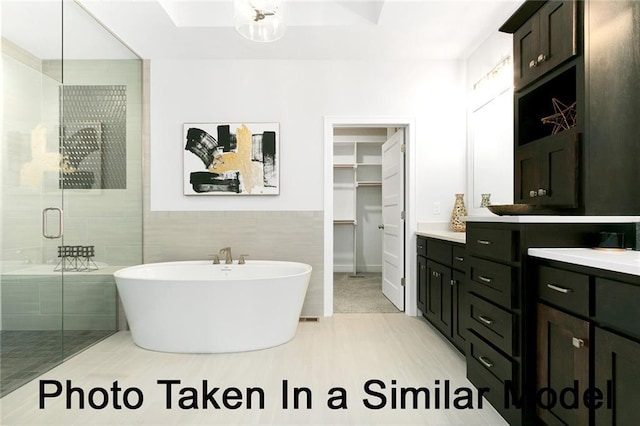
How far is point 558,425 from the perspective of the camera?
154cm

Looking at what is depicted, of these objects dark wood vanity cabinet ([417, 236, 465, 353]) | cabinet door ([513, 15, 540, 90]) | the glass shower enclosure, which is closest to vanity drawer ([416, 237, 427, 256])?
dark wood vanity cabinet ([417, 236, 465, 353])

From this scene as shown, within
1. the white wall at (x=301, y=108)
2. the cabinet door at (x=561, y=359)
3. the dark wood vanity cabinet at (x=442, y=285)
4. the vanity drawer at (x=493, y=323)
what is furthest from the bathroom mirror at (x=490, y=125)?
the cabinet door at (x=561, y=359)

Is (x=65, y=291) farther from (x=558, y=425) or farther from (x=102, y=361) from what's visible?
(x=558, y=425)

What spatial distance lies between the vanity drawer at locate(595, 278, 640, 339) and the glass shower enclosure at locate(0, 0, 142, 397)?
10.2 ft

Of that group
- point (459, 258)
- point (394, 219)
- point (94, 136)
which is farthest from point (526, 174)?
point (94, 136)

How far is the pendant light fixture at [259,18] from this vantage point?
224 cm

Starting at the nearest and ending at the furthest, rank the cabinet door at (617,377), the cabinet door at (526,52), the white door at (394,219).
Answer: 1. the cabinet door at (617,377)
2. the cabinet door at (526,52)
3. the white door at (394,219)

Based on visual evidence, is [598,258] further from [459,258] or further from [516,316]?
[459,258]

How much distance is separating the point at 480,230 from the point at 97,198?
2978mm

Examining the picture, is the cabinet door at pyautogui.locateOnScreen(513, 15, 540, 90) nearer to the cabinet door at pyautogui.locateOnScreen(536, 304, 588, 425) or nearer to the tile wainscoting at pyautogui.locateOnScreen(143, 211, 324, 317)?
the cabinet door at pyautogui.locateOnScreen(536, 304, 588, 425)

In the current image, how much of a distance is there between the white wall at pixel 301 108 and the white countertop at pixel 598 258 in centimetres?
220

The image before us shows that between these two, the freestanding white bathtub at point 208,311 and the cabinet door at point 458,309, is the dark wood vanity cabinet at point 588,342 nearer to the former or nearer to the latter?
the cabinet door at point 458,309

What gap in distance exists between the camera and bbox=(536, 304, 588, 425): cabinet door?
1.39m

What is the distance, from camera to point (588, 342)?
1.37 metres
